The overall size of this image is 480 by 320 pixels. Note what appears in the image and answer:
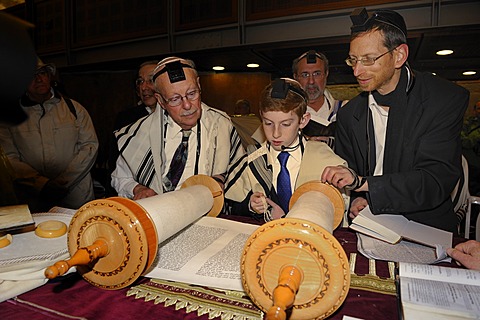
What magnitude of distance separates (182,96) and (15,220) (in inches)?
41.2

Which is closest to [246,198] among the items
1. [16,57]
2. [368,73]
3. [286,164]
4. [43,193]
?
[286,164]

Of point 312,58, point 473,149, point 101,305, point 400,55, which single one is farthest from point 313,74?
point 473,149

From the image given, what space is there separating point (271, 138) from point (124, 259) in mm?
1079

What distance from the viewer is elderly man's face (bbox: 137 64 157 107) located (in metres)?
3.41

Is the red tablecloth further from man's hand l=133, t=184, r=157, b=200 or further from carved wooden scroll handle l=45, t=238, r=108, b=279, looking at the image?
man's hand l=133, t=184, r=157, b=200

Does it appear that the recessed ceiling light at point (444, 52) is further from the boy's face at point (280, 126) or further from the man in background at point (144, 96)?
the boy's face at point (280, 126)

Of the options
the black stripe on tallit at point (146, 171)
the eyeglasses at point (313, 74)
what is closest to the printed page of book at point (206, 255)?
the black stripe on tallit at point (146, 171)

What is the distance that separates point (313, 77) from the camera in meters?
3.08

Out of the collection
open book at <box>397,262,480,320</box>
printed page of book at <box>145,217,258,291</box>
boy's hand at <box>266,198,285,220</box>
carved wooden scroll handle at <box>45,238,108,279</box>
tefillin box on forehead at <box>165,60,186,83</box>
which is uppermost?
tefillin box on forehead at <box>165,60,186,83</box>

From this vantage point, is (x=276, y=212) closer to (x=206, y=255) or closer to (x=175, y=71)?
(x=206, y=255)

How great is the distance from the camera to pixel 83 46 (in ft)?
22.2

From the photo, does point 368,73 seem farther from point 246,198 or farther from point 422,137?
point 246,198

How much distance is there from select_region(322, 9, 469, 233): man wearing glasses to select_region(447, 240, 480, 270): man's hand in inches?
17.7

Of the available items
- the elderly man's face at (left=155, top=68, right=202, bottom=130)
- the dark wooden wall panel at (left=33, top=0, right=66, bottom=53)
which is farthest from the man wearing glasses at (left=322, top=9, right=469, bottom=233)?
the dark wooden wall panel at (left=33, top=0, right=66, bottom=53)
